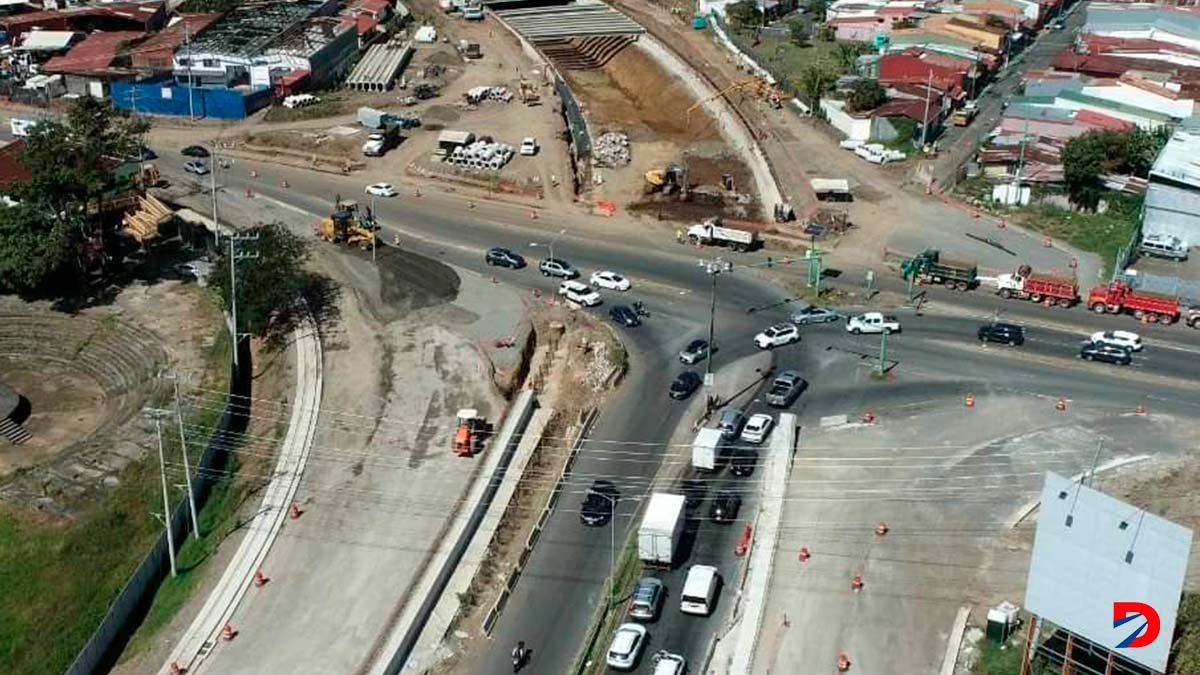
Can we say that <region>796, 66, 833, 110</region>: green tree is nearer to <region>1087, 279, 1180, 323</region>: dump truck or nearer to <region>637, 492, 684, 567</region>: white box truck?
<region>1087, 279, 1180, 323</region>: dump truck

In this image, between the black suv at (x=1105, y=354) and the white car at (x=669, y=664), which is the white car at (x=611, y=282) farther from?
the white car at (x=669, y=664)

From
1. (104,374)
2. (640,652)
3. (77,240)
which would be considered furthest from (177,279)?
(640,652)

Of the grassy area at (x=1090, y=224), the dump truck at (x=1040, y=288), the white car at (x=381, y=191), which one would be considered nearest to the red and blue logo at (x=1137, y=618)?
the dump truck at (x=1040, y=288)

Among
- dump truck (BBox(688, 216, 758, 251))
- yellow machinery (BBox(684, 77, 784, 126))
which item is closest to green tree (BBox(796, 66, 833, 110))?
yellow machinery (BBox(684, 77, 784, 126))

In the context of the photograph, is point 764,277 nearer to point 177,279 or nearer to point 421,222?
point 421,222

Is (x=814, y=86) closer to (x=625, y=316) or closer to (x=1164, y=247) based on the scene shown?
(x=1164, y=247)

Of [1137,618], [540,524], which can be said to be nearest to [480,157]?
[540,524]

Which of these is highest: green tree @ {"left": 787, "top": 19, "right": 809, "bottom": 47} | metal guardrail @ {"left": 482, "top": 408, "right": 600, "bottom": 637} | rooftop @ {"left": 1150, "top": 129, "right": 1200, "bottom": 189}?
rooftop @ {"left": 1150, "top": 129, "right": 1200, "bottom": 189}

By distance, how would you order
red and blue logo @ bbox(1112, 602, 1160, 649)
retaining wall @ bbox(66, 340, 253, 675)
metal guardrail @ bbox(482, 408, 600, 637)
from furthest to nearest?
1. metal guardrail @ bbox(482, 408, 600, 637)
2. retaining wall @ bbox(66, 340, 253, 675)
3. red and blue logo @ bbox(1112, 602, 1160, 649)
